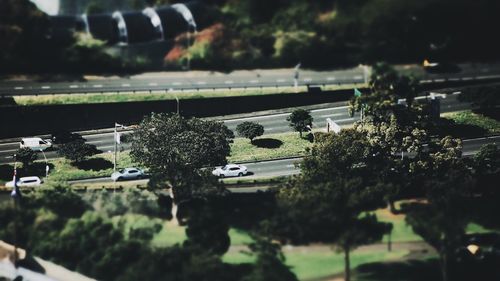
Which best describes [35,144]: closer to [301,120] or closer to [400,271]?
[301,120]

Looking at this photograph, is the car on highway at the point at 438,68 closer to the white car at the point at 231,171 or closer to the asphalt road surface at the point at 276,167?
the asphalt road surface at the point at 276,167

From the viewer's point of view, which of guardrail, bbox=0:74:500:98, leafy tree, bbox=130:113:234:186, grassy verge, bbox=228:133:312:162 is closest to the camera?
leafy tree, bbox=130:113:234:186

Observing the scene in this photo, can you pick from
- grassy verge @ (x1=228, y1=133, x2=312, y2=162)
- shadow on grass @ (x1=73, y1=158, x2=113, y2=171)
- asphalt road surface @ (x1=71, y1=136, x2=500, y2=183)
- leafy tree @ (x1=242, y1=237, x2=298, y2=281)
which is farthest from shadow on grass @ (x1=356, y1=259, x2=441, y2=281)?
shadow on grass @ (x1=73, y1=158, x2=113, y2=171)

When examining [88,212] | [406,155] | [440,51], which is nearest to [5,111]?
[88,212]

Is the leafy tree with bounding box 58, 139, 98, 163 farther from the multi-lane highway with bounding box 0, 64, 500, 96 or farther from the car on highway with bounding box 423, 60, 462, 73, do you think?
the car on highway with bounding box 423, 60, 462, 73

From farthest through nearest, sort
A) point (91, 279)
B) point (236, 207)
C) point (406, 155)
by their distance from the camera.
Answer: point (406, 155) → point (236, 207) → point (91, 279)

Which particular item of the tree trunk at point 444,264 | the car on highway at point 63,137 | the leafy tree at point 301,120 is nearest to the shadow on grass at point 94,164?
the car on highway at point 63,137

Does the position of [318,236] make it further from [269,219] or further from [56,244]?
[56,244]
